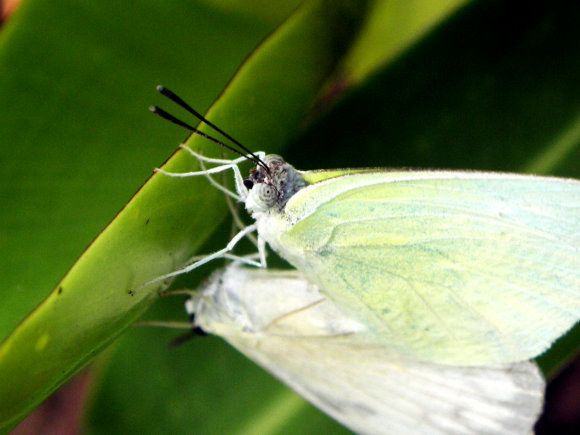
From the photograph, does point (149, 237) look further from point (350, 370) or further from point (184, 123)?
point (350, 370)

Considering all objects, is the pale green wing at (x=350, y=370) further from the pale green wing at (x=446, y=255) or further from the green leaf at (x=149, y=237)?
the green leaf at (x=149, y=237)

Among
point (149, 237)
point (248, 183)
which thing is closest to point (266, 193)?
point (248, 183)

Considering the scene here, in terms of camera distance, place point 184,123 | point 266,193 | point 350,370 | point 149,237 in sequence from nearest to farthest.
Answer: point 149,237 → point 184,123 → point 266,193 → point 350,370

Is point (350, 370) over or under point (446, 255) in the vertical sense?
under

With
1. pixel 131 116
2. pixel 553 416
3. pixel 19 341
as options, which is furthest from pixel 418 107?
pixel 553 416

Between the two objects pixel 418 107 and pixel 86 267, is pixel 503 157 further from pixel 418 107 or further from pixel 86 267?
pixel 86 267

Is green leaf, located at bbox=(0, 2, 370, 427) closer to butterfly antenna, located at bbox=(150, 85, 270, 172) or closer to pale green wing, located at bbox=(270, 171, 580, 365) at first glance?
butterfly antenna, located at bbox=(150, 85, 270, 172)
